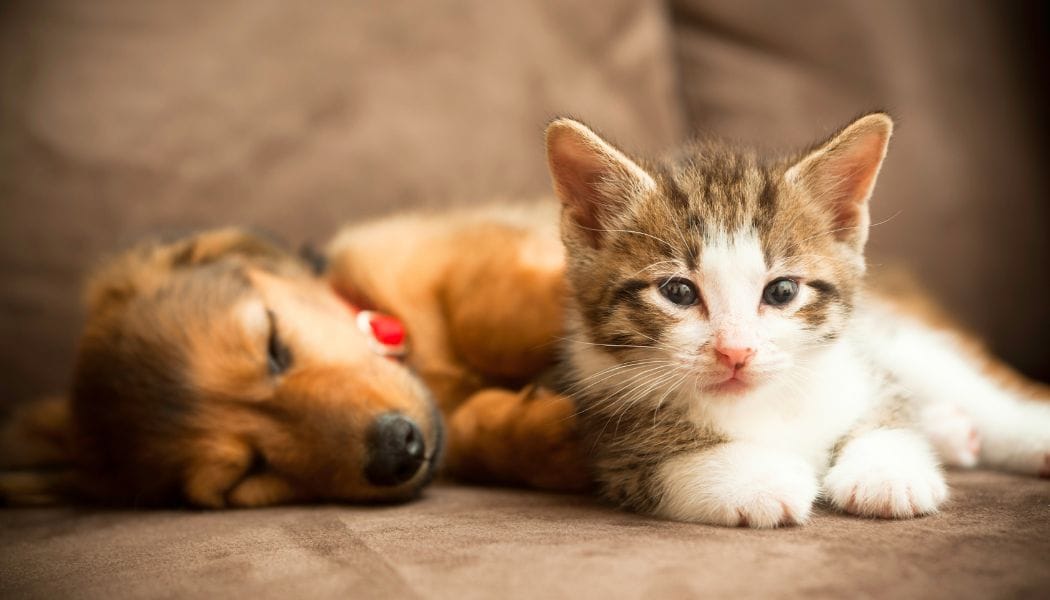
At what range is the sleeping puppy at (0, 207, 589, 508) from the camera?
69.4 inches

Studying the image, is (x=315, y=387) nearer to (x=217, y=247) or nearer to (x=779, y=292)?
(x=217, y=247)

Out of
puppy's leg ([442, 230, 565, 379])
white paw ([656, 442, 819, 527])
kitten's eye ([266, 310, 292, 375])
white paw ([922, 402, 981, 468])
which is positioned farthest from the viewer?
puppy's leg ([442, 230, 565, 379])

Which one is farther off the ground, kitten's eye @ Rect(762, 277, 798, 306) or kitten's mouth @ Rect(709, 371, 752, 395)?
kitten's eye @ Rect(762, 277, 798, 306)

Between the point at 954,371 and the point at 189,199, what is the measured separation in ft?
7.03

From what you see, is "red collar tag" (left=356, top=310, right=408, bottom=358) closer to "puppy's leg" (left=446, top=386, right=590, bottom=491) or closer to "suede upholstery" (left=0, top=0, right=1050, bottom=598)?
"puppy's leg" (left=446, top=386, right=590, bottom=491)

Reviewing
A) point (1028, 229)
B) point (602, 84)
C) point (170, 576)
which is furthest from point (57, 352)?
point (1028, 229)

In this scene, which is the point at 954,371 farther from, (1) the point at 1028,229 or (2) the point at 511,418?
(2) the point at 511,418

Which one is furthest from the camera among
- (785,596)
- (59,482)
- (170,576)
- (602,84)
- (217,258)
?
(602,84)

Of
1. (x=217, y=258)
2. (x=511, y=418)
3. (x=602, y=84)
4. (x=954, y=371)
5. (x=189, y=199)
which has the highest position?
Result: (x=602, y=84)

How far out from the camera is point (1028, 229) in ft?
8.70

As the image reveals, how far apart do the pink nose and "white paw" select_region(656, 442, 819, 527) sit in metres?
0.17

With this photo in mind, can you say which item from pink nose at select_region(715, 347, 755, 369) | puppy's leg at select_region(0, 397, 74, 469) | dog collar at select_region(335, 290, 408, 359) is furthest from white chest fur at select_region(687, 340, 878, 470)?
puppy's leg at select_region(0, 397, 74, 469)

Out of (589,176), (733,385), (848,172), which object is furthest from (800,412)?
(589,176)

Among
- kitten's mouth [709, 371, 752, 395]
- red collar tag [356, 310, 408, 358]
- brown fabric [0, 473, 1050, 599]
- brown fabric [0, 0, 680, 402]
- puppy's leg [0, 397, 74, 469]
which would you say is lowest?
brown fabric [0, 473, 1050, 599]
